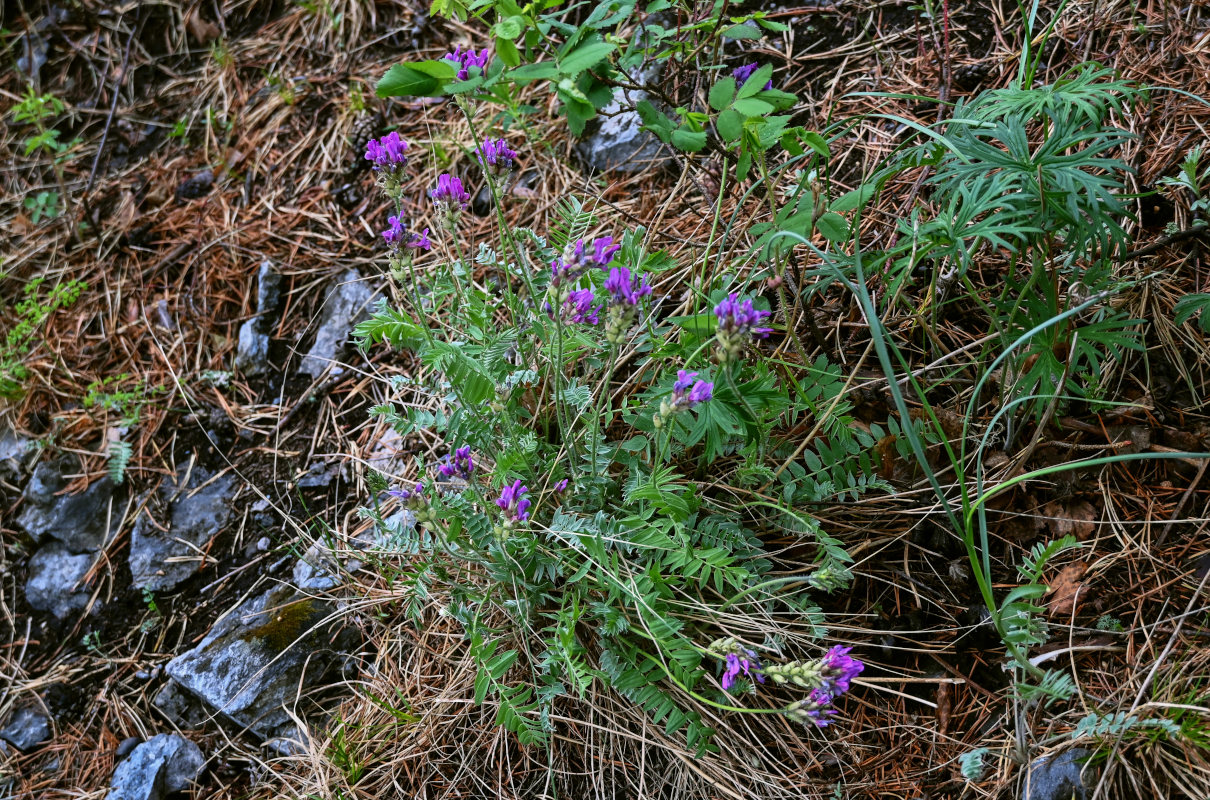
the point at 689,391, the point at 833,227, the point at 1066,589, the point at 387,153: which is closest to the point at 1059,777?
the point at 1066,589

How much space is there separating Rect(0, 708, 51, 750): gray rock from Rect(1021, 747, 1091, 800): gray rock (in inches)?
112

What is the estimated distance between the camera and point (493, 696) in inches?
81.8

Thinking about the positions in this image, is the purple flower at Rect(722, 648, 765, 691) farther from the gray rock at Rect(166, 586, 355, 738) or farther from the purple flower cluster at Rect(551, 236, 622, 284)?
the gray rock at Rect(166, 586, 355, 738)

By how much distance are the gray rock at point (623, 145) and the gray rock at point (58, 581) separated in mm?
2318

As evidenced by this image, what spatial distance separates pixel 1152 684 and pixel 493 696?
1.51 meters

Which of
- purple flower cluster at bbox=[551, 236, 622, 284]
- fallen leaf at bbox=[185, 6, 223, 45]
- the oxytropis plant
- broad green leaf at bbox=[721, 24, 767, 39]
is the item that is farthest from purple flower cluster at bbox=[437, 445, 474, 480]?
fallen leaf at bbox=[185, 6, 223, 45]

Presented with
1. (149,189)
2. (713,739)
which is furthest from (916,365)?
(149,189)

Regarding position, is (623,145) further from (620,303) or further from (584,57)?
(620,303)

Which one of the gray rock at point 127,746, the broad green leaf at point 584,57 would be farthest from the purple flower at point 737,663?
the gray rock at point 127,746

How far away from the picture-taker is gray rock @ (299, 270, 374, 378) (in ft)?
9.75

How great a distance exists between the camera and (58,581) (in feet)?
9.34

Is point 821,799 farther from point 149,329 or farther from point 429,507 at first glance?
point 149,329

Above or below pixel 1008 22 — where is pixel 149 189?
below

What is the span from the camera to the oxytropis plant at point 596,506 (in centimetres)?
174
